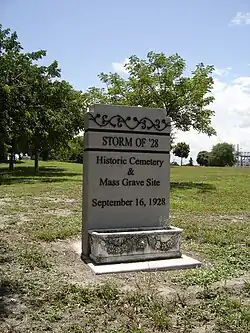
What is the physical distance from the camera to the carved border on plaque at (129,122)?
613cm

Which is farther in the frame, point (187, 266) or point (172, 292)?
point (187, 266)

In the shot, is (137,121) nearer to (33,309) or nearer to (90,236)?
(90,236)

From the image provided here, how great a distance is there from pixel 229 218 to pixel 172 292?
589 cm

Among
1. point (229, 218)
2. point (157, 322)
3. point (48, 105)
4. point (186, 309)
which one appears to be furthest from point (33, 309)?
point (48, 105)

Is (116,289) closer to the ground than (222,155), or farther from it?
closer to the ground

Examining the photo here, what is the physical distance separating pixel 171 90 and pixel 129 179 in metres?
13.9

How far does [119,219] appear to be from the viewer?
20.7 ft

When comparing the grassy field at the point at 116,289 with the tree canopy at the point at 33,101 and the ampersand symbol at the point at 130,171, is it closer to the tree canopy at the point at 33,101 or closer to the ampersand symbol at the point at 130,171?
the ampersand symbol at the point at 130,171

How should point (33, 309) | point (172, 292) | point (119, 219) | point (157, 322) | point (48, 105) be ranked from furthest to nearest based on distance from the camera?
point (48, 105) → point (119, 219) → point (172, 292) → point (33, 309) → point (157, 322)

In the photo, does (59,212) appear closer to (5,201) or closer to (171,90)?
(5,201)

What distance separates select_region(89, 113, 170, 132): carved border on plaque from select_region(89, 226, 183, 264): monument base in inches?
61.2

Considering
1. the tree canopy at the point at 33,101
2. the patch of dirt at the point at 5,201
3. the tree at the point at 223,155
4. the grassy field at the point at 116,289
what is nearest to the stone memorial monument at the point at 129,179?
the grassy field at the point at 116,289

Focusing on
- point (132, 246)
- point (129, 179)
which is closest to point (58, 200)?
point (129, 179)

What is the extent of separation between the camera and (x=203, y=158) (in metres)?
89.2
